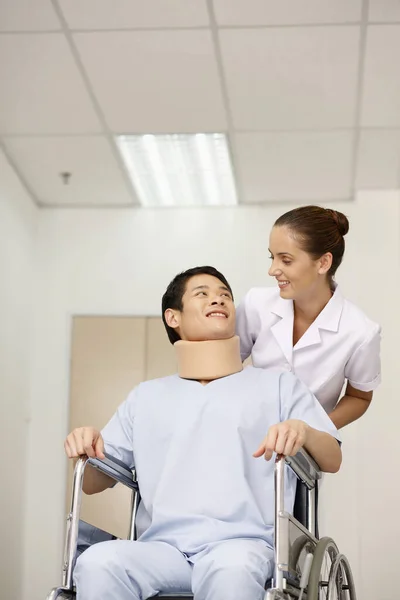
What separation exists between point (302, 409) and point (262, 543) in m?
0.36

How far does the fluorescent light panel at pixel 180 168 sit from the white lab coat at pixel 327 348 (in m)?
2.13

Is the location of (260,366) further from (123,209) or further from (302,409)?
(123,209)

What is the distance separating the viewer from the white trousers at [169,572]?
193cm

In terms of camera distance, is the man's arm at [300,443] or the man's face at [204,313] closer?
the man's arm at [300,443]

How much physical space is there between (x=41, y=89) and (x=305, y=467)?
2.49 m

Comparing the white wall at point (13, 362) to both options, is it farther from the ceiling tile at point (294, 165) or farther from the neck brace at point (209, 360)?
the neck brace at point (209, 360)

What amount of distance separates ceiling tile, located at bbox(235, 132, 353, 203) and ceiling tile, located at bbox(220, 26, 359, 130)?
0.15 meters

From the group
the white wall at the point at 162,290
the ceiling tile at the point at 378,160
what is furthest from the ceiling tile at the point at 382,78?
the white wall at the point at 162,290

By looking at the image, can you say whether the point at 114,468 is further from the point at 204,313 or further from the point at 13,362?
the point at 13,362

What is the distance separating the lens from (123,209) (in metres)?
5.51

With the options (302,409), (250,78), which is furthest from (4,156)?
(302,409)

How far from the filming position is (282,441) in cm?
201

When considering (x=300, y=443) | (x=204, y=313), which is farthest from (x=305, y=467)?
(x=204, y=313)

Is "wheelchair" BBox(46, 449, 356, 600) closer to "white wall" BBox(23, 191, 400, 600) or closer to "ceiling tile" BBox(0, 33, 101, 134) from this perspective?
"ceiling tile" BBox(0, 33, 101, 134)
